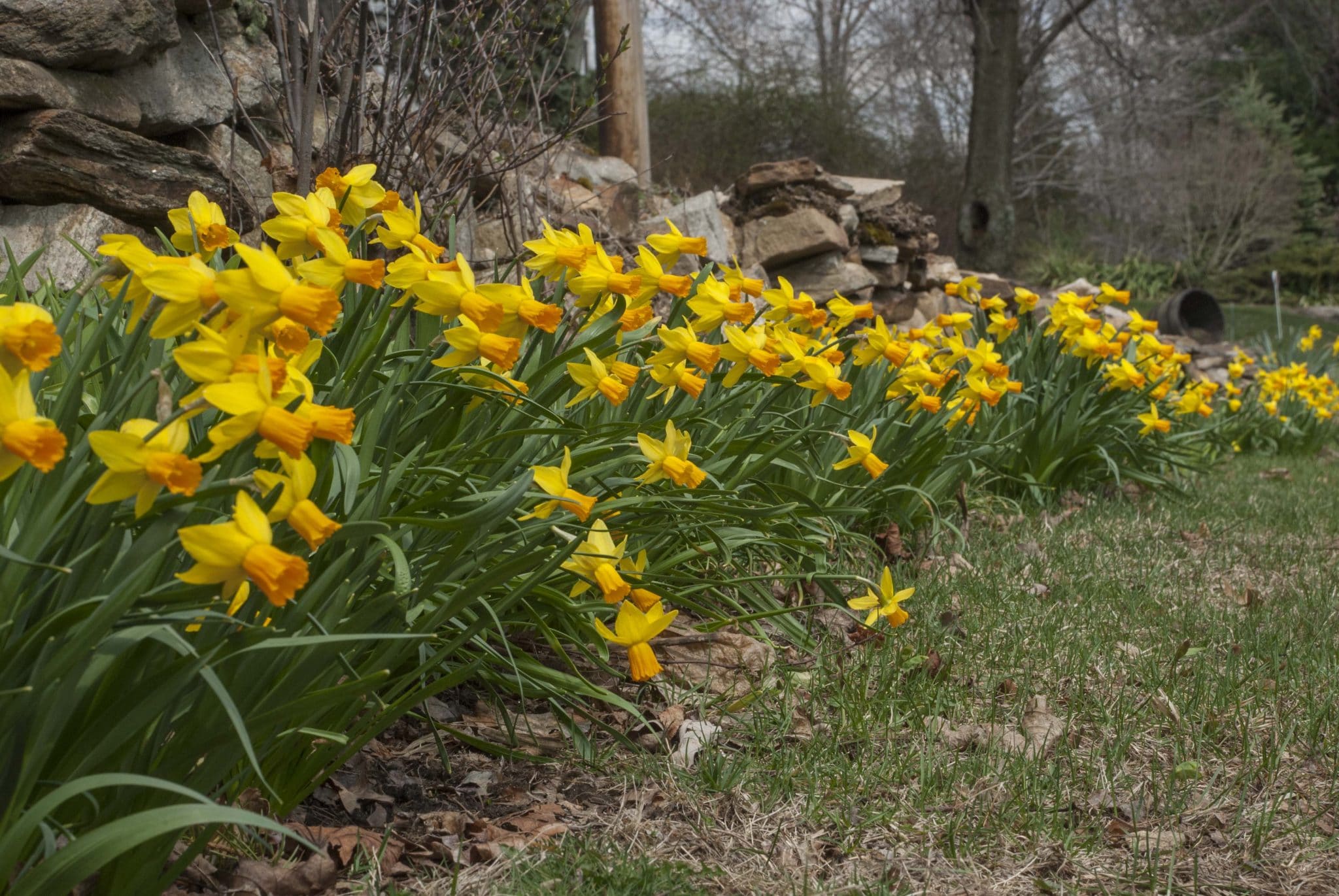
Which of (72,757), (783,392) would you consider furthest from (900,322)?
(72,757)

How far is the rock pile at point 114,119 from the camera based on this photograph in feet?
12.1

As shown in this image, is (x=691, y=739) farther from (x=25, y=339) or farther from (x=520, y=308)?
(x=25, y=339)

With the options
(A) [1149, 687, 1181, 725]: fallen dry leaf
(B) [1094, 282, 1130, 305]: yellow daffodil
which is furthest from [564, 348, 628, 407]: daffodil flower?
(B) [1094, 282, 1130, 305]: yellow daffodil

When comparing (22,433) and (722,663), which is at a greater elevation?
(22,433)

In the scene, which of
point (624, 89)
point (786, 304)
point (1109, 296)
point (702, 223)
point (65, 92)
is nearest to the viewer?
point (786, 304)

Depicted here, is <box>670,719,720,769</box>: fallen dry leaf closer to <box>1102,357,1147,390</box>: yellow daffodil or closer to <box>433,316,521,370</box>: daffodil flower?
<box>433,316,521,370</box>: daffodil flower

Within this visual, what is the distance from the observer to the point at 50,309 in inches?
102

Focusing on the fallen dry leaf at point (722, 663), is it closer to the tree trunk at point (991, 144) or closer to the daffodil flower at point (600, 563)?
the daffodil flower at point (600, 563)

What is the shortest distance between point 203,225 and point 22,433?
87 centimetres

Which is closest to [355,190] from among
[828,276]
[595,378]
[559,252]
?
[559,252]

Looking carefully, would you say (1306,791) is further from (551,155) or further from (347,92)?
(551,155)

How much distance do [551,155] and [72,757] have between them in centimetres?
385

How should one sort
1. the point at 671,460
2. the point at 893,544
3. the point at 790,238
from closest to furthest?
1. the point at 671,460
2. the point at 893,544
3. the point at 790,238

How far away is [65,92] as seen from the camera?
3809 millimetres
